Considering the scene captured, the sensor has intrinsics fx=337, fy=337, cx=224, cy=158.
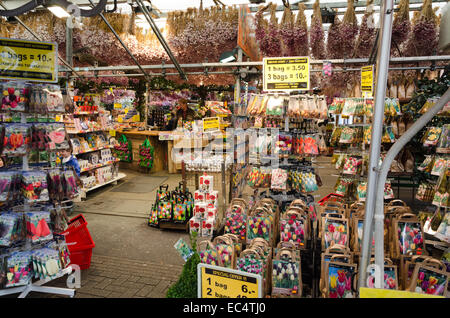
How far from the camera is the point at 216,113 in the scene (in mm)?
8680

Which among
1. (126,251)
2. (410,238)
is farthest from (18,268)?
(410,238)

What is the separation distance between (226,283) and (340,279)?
86 centimetres

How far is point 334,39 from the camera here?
16.2ft

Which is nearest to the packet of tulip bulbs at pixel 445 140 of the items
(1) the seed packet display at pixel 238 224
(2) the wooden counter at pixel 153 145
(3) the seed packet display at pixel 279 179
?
(3) the seed packet display at pixel 279 179

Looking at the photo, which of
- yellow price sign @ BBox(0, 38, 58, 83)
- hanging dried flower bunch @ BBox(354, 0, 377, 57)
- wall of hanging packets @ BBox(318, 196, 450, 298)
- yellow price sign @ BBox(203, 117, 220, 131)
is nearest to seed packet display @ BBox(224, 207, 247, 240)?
wall of hanging packets @ BBox(318, 196, 450, 298)

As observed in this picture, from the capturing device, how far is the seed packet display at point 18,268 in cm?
311

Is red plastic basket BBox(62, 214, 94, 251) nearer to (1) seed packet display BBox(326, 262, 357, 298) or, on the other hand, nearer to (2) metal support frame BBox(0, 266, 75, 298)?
(2) metal support frame BBox(0, 266, 75, 298)

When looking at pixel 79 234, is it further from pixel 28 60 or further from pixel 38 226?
pixel 28 60

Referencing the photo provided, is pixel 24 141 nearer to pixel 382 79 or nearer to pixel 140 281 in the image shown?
pixel 140 281

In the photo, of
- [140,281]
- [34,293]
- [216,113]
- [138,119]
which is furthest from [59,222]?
[138,119]

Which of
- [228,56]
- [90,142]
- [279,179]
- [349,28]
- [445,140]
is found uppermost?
[349,28]

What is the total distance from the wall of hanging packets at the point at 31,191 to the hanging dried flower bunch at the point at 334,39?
3.75 meters

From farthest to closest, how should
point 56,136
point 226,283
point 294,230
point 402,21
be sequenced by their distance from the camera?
point 402,21 < point 56,136 < point 294,230 < point 226,283

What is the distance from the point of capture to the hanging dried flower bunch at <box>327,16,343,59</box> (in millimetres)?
4906
